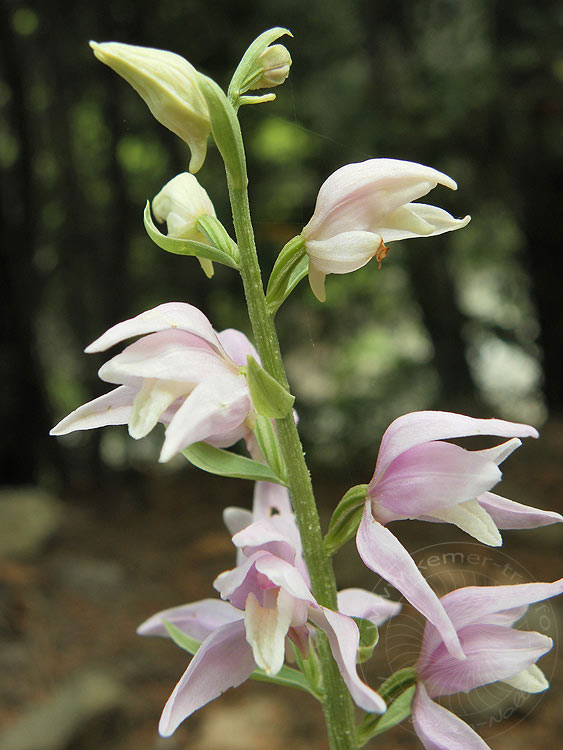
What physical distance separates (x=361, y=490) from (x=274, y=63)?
0.32 metres

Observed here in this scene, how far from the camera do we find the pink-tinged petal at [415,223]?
599 mm

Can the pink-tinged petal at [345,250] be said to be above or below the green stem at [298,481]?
above

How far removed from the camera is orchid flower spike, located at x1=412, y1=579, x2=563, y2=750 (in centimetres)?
60

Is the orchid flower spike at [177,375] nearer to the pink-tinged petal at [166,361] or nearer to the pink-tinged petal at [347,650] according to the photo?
the pink-tinged petal at [166,361]

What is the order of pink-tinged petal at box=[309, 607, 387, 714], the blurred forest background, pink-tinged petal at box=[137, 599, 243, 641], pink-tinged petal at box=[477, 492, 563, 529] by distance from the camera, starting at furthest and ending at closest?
the blurred forest background
pink-tinged petal at box=[137, 599, 243, 641]
pink-tinged petal at box=[477, 492, 563, 529]
pink-tinged petal at box=[309, 607, 387, 714]

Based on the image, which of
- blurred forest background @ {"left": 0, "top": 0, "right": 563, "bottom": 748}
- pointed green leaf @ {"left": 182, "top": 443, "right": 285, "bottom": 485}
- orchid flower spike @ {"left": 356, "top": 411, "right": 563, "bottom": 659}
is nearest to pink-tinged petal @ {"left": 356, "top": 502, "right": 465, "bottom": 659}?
orchid flower spike @ {"left": 356, "top": 411, "right": 563, "bottom": 659}

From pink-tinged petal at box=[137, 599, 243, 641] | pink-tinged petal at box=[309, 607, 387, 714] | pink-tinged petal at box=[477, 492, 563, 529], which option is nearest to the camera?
pink-tinged petal at box=[309, 607, 387, 714]

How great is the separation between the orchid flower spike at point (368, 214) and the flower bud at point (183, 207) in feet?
0.32

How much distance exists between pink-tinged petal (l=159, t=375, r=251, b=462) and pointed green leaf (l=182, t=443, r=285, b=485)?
0.05 m

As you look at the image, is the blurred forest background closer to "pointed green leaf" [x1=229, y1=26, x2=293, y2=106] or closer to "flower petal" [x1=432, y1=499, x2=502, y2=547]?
"pointed green leaf" [x1=229, y1=26, x2=293, y2=106]

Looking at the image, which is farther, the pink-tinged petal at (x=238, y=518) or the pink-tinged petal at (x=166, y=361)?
the pink-tinged petal at (x=238, y=518)

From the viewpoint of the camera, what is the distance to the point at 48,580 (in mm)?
3105

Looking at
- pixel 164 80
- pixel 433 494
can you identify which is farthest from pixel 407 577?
pixel 164 80

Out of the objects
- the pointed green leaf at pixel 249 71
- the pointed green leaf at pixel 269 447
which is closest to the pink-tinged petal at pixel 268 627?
the pointed green leaf at pixel 269 447
